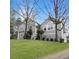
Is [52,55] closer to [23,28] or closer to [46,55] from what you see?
[46,55]

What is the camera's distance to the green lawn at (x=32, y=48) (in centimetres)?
176

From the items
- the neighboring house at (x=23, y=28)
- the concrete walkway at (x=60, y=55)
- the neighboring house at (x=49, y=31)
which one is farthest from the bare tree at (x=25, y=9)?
the concrete walkway at (x=60, y=55)

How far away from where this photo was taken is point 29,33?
Result: 1774 millimetres

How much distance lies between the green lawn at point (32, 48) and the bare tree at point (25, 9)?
10 centimetres

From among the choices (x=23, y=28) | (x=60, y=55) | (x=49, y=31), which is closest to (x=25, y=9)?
(x=23, y=28)

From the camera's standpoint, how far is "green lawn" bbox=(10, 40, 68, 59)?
5.77ft

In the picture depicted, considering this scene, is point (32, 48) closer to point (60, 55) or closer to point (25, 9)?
point (60, 55)

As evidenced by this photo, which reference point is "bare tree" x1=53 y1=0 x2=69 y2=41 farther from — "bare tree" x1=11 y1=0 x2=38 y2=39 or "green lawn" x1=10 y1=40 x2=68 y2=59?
"bare tree" x1=11 y1=0 x2=38 y2=39

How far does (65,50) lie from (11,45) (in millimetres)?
559

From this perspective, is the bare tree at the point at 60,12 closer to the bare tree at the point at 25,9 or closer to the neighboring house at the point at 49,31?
the neighboring house at the point at 49,31

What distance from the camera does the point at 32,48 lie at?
1768 millimetres

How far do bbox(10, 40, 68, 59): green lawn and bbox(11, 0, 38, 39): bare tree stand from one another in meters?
0.10

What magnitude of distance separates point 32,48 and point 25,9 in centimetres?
41
